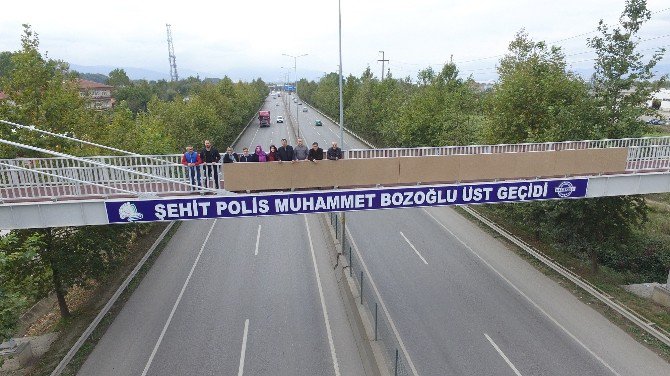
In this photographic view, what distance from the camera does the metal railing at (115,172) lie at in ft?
36.5

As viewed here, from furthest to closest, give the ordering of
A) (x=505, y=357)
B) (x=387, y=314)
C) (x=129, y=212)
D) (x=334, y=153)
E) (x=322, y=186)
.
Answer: (x=387, y=314)
(x=334, y=153)
(x=505, y=357)
(x=322, y=186)
(x=129, y=212)

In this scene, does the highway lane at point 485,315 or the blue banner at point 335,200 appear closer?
the blue banner at point 335,200

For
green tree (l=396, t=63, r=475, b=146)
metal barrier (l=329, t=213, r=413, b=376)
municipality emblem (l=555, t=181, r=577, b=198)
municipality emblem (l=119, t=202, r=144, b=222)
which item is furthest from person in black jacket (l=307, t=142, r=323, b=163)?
green tree (l=396, t=63, r=475, b=146)

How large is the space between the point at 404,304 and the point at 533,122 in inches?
504

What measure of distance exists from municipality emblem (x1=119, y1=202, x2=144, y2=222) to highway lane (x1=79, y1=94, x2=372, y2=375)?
465 cm

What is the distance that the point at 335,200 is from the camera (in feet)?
39.7

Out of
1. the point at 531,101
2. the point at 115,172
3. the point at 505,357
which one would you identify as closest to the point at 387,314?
the point at 505,357

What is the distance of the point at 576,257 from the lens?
21016 mm

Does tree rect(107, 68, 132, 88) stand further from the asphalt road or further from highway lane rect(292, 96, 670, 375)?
highway lane rect(292, 96, 670, 375)

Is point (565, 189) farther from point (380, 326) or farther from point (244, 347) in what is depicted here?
point (244, 347)

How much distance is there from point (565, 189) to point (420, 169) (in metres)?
4.84

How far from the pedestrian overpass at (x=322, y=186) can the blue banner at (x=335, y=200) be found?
0.09ft

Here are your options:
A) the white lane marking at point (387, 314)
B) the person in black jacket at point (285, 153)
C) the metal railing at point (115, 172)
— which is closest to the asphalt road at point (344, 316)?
the white lane marking at point (387, 314)

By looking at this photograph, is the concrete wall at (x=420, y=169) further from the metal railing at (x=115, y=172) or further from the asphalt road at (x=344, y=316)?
the asphalt road at (x=344, y=316)
